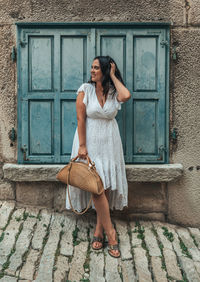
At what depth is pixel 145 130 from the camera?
3.51 metres

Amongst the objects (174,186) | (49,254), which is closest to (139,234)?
(174,186)

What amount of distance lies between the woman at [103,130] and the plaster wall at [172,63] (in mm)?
857

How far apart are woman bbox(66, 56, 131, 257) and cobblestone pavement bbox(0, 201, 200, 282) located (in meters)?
Answer: 0.19

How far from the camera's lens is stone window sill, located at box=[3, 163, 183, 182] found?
343 centimetres

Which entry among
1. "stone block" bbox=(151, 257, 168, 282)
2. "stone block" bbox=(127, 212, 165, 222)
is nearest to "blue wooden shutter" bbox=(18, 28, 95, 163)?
"stone block" bbox=(127, 212, 165, 222)

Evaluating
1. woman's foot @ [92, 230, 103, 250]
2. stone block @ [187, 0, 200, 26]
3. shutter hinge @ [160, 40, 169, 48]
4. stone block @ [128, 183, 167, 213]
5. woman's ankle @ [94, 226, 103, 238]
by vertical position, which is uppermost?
stone block @ [187, 0, 200, 26]

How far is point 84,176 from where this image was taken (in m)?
2.78

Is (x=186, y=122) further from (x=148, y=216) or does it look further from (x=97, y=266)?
(x=97, y=266)

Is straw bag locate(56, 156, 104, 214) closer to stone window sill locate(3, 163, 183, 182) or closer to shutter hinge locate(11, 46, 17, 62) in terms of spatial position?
stone window sill locate(3, 163, 183, 182)

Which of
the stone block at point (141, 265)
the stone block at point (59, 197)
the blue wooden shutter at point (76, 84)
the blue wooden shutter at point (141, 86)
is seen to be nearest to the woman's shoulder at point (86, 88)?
the blue wooden shutter at point (76, 84)

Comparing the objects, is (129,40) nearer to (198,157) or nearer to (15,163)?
(198,157)

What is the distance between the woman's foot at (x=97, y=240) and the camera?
9.77 ft

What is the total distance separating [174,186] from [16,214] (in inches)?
76.0

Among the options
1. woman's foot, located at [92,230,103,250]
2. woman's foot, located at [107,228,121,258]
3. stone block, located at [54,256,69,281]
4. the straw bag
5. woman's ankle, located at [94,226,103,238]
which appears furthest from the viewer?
woman's ankle, located at [94,226,103,238]
